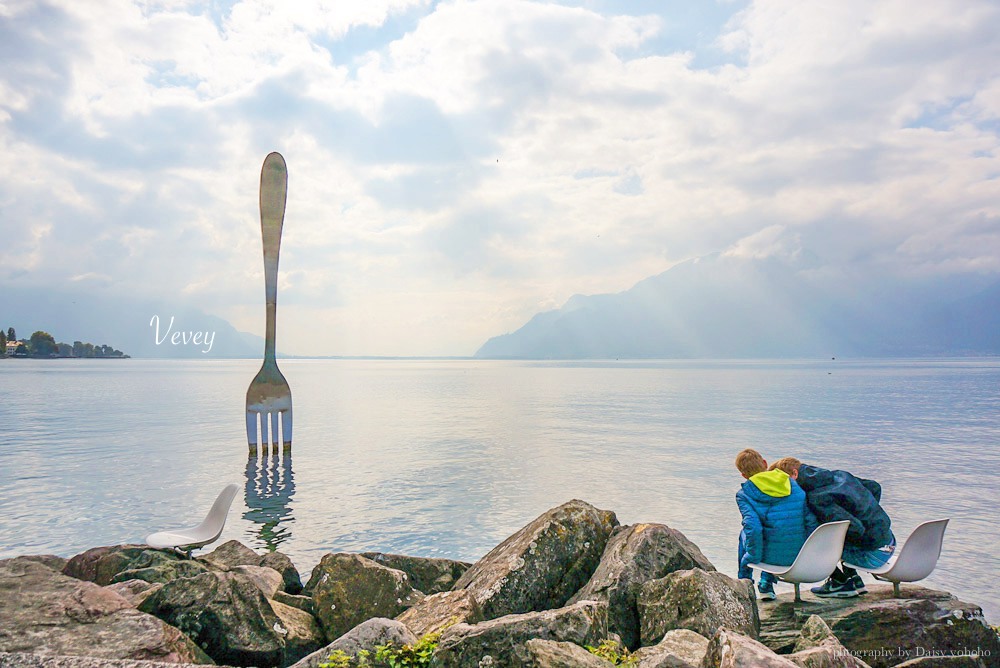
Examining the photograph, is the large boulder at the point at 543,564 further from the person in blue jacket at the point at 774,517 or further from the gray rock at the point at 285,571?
the gray rock at the point at 285,571

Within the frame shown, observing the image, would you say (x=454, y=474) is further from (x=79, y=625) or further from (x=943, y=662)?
(x=943, y=662)

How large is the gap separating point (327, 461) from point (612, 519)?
1518 centimetres

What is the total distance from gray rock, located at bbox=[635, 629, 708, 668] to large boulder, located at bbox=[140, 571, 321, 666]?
10.8ft

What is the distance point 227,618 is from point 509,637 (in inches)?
112

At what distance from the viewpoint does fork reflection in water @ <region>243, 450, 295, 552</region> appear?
13.0m

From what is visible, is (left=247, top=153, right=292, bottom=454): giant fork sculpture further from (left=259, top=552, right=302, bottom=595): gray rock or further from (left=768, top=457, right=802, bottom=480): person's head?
(left=768, top=457, right=802, bottom=480): person's head

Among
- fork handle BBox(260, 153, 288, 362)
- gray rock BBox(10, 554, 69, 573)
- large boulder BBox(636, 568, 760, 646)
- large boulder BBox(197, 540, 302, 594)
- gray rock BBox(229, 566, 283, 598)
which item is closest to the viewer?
large boulder BBox(636, 568, 760, 646)

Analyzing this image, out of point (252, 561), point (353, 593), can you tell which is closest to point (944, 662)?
point (353, 593)

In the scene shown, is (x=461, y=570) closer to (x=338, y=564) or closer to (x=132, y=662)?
(x=338, y=564)

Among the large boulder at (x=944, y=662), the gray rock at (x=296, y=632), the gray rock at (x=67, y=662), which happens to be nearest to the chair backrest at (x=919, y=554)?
the large boulder at (x=944, y=662)

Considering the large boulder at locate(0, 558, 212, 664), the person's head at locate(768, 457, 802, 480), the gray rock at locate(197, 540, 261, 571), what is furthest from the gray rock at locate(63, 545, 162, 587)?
the person's head at locate(768, 457, 802, 480)

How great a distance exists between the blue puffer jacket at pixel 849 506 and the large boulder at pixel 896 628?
2.07ft

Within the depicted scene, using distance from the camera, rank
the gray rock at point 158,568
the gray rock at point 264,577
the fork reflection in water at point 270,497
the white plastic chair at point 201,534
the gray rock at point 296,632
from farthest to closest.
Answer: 1. the fork reflection in water at point 270,497
2. the white plastic chair at point 201,534
3. the gray rock at point 158,568
4. the gray rock at point 264,577
5. the gray rock at point 296,632

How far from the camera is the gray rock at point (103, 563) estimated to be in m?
8.67
